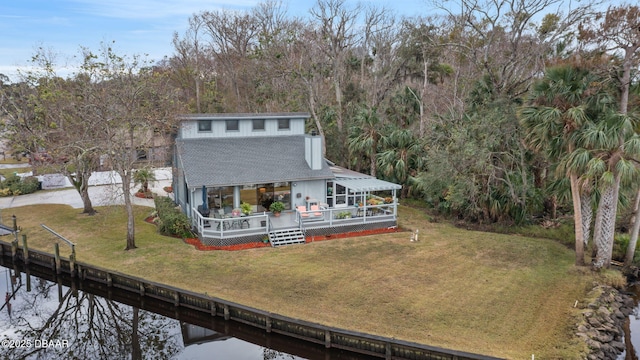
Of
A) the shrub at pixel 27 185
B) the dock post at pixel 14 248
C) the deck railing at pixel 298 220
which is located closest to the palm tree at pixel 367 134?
the deck railing at pixel 298 220

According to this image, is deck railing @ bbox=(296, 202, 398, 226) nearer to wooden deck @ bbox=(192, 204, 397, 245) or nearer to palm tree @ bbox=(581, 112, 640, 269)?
wooden deck @ bbox=(192, 204, 397, 245)

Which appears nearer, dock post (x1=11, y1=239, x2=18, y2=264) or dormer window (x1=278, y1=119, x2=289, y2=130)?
dock post (x1=11, y1=239, x2=18, y2=264)

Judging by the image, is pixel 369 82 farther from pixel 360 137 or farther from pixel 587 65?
pixel 587 65

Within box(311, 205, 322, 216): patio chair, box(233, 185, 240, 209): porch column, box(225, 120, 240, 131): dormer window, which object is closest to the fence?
box(233, 185, 240, 209): porch column

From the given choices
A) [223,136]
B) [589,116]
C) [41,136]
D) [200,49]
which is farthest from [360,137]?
[200,49]

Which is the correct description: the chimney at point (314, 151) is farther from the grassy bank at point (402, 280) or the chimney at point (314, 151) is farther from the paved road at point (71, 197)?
the paved road at point (71, 197)

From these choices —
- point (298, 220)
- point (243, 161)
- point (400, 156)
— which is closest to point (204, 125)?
point (243, 161)
